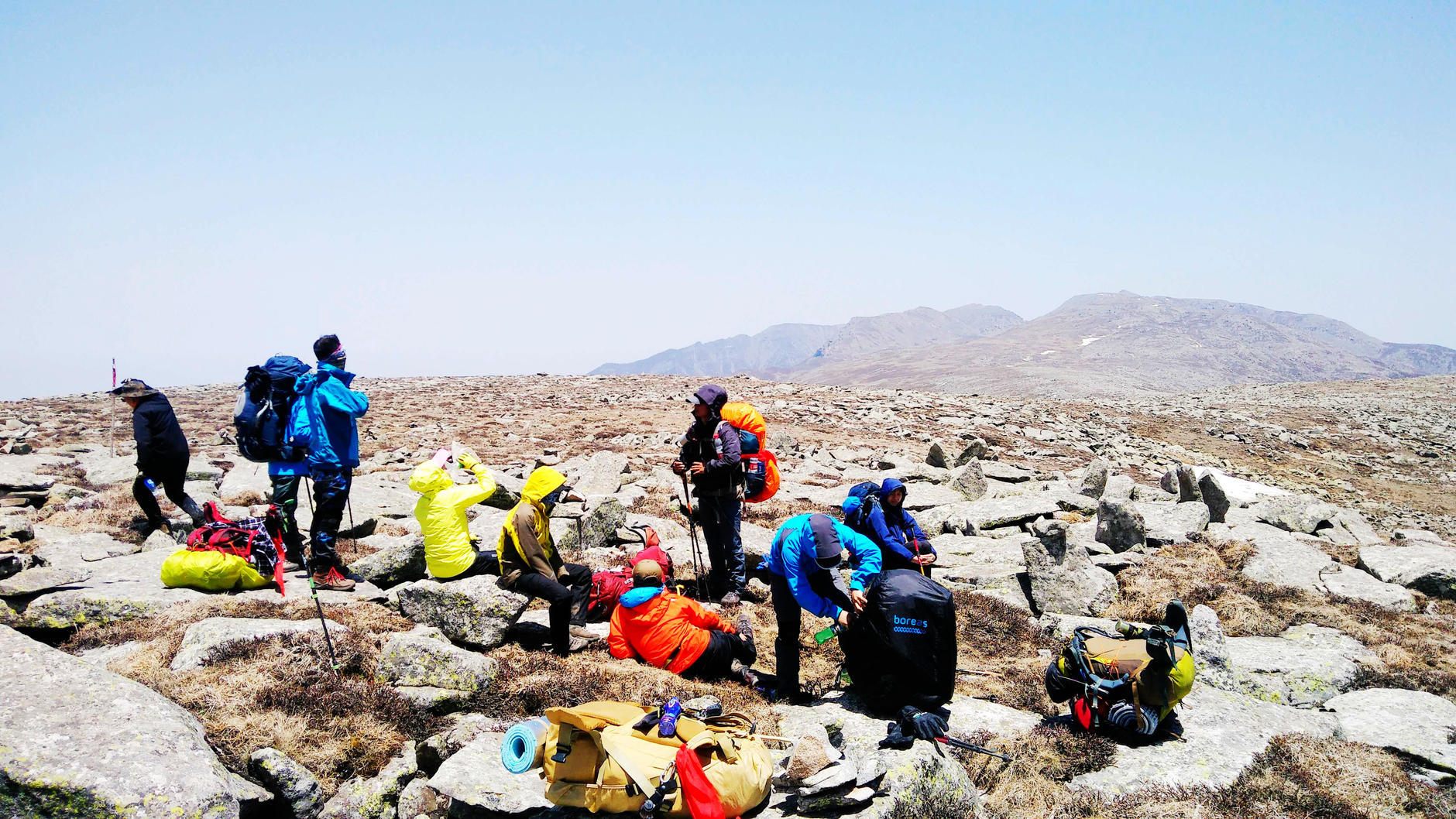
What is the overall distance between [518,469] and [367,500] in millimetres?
5373

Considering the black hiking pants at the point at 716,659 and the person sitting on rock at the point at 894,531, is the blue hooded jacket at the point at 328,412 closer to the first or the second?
the black hiking pants at the point at 716,659

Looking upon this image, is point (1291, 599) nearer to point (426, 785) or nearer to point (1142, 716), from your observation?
point (1142, 716)

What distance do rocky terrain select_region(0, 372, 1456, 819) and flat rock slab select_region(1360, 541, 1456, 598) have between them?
5 cm

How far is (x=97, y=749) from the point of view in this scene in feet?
14.2

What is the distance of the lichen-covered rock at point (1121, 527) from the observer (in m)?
13.5

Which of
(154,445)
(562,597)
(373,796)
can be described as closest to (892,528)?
(562,597)

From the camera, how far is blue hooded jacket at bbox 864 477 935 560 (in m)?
8.00

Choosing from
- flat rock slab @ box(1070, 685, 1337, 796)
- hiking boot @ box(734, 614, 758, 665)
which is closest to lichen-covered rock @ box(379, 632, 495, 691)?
hiking boot @ box(734, 614, 758, 665)

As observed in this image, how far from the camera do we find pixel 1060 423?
3594cm

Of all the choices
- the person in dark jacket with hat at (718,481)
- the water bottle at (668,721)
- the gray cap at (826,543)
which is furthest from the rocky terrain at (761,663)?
the gray cap at (826,543)

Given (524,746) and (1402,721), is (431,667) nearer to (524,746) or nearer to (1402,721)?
(524,746)

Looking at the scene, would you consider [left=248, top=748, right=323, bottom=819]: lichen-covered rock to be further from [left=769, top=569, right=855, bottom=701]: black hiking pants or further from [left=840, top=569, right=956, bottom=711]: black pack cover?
[left=840, top=569, right=956, bottom=711]: black pack cover

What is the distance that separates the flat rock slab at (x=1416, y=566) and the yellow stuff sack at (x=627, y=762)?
13.6 meters

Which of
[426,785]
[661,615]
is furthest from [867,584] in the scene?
[426,785]
